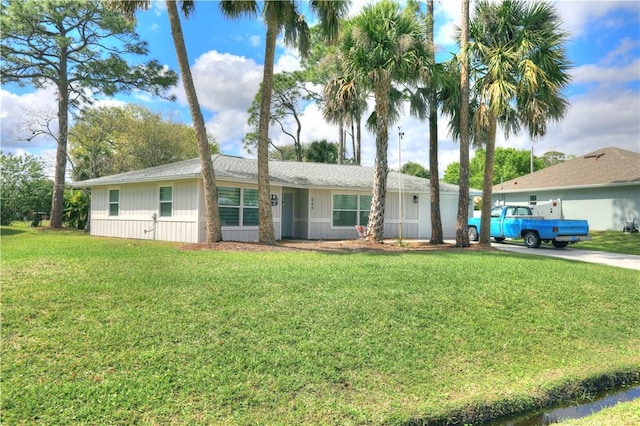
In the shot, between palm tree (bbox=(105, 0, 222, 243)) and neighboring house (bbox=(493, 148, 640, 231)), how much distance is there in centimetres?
2080

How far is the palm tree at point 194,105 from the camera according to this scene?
37.8 ft

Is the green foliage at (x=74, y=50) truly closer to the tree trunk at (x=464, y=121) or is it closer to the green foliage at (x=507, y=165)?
the tree trunk at (x=464, y=121)

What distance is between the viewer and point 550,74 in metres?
13.1

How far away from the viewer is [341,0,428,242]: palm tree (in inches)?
510

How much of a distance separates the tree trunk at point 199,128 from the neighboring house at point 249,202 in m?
1.17

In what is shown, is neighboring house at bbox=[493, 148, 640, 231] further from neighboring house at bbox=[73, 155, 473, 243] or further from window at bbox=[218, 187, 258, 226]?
window at bbox=[218, 187, 258, 226]

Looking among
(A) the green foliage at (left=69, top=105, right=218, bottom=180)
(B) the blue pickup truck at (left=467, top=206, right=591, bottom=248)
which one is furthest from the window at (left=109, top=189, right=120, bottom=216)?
(A) the green foliage at (left=69, top=105, right=218, bottom=180)

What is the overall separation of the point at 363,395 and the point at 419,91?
43.4 ft

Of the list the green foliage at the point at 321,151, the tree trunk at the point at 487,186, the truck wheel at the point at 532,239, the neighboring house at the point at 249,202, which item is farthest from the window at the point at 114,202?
the truck wheel at the point at 532,239

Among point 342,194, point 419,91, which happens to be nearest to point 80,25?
point 342,194

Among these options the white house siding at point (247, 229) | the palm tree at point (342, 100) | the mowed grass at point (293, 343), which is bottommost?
the mowed grass at point (293, 343)

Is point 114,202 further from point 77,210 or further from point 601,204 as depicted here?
point 601,204

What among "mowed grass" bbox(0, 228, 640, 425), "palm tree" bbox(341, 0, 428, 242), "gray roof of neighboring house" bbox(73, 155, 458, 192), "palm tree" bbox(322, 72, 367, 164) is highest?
"palm tree" bbox(341, 0, 428, 242)


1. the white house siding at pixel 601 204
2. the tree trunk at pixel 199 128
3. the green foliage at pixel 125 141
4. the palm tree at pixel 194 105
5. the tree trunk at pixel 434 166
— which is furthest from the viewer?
the green foliage at pixel 125 141
